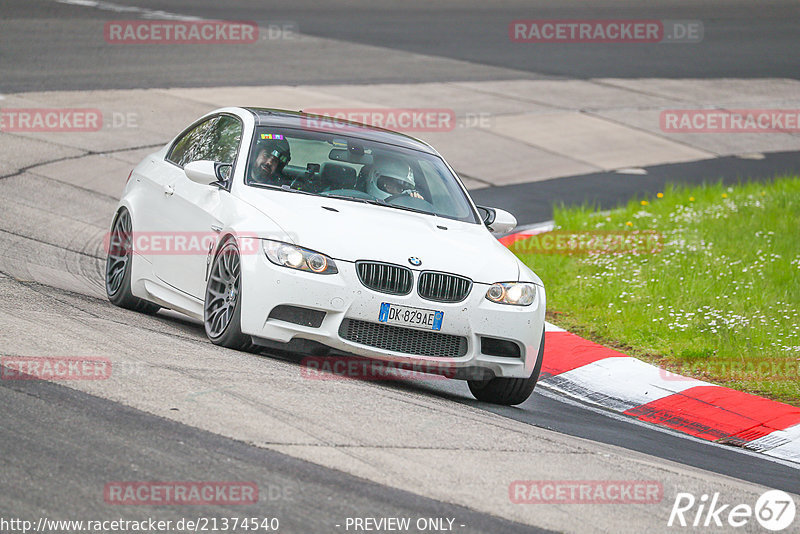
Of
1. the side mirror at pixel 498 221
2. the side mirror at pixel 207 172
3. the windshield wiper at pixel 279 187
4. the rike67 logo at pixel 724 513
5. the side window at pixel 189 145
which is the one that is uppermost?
the side window at pixel 189 145

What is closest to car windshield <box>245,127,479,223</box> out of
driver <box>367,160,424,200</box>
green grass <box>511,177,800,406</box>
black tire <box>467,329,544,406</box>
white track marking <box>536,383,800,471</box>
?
driver <box>367,160,424,200</box>

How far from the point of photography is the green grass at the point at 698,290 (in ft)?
30.8

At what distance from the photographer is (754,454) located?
757 centimetres

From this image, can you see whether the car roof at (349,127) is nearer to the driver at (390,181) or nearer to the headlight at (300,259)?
the driver at (390,181)

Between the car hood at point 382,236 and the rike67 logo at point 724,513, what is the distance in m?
2.25

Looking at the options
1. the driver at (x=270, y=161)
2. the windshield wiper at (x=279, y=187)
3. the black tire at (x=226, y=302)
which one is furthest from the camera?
the driver at (x=270, y=161)

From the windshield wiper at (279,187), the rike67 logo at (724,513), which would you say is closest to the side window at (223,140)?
the windshield wiper at (279,187)

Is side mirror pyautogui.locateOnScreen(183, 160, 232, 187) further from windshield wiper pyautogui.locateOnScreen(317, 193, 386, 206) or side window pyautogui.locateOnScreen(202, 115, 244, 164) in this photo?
windshield wiper pyautogui.locateOnScreen(317, 193, 386, 206)

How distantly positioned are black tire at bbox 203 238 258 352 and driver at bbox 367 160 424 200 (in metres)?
1.23

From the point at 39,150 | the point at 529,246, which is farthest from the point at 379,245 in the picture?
the point at 39,150

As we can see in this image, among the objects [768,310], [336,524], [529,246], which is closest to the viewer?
[336,524]

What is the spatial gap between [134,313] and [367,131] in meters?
2.17

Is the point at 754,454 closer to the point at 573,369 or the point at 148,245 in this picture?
the point at 573,369

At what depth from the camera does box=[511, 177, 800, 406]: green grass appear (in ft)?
30.8
